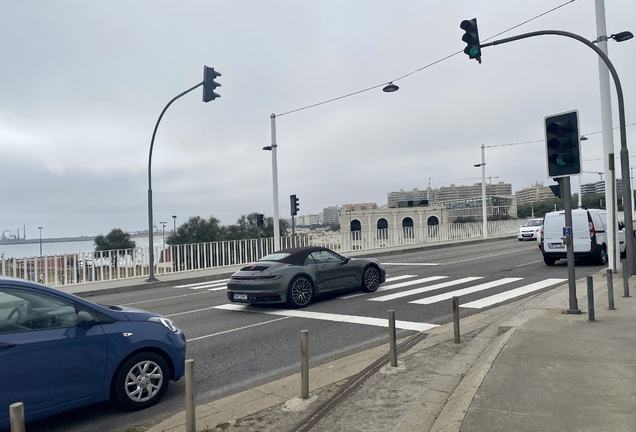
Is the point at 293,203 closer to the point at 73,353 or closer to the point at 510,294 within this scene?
the point at 510,294

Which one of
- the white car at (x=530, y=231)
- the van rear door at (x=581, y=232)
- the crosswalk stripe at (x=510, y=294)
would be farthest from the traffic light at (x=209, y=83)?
the white car at (x=530, y=231)

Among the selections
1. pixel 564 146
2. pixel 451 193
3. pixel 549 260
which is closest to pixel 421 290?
pixel 564 146

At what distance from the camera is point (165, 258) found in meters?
21.4

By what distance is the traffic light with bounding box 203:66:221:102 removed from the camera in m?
15.6

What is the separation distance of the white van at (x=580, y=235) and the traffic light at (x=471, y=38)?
7712 millimetres

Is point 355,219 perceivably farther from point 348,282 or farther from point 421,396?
point 421,396

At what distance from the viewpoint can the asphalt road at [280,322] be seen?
5.31m

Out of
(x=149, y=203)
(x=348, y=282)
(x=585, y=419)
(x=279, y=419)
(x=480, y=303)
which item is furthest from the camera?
(x=149, y=203)

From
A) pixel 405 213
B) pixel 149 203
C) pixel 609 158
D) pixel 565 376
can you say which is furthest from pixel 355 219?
pixel 565 376

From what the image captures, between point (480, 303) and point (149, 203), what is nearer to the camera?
point (480, 303)

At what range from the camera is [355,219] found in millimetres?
61844

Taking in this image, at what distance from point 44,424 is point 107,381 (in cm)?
78

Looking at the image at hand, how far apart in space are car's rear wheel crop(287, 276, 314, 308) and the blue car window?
20.0ft

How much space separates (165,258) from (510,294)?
587 inches
